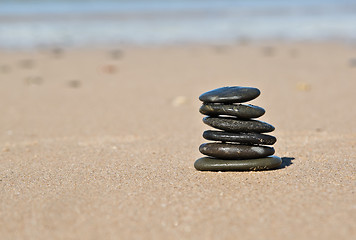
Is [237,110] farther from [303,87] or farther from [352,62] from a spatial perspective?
[352,62]

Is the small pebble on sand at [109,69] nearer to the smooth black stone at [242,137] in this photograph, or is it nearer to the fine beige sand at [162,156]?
the fine beige sand at [162,156]

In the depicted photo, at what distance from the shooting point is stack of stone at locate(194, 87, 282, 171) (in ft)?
11.8

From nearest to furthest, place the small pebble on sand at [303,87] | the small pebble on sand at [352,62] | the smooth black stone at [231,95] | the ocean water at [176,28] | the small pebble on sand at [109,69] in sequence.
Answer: the smooth black stone at [231,95] < the small pebble on sand at [303,87] < the small pebble on sand at [352,62] < the small pebble on sand at [109,69] < the ocean water at [176,28]

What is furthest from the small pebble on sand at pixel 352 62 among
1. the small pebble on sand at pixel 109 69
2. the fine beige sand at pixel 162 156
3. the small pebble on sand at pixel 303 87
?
the small pebble on sand at pixel 109 69

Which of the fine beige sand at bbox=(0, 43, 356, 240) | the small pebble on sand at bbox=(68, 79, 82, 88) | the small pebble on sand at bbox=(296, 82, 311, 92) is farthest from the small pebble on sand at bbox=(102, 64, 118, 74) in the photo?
the small pebble on sand at bbox=(296, 82, 311, 92)

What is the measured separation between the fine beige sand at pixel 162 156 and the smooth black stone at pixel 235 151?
142 millimetres

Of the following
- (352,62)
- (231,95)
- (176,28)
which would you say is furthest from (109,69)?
(176,28)

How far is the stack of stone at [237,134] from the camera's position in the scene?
3607 mm

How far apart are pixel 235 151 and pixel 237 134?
0.13 m

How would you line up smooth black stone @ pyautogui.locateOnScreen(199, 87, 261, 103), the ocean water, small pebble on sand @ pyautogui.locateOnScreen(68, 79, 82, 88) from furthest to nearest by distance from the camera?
the ocean water, small pebble on sand @ pyautogui.locateOnScreen(68, 79, 82, 88), smooth black stone @ pyautogui.locateOnScreen(199, 87, 261, 103)

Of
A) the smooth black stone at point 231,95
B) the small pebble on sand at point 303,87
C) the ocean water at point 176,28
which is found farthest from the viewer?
the ocean water at point 176,28

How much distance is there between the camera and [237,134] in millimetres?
3635

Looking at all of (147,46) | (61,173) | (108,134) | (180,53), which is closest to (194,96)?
(108,134)

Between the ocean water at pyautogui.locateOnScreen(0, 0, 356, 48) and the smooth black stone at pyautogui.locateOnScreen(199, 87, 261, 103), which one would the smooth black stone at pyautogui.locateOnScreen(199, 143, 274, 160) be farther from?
the ocean water at pyautogui.locateOnScreen(0, 0, 356, 48)
